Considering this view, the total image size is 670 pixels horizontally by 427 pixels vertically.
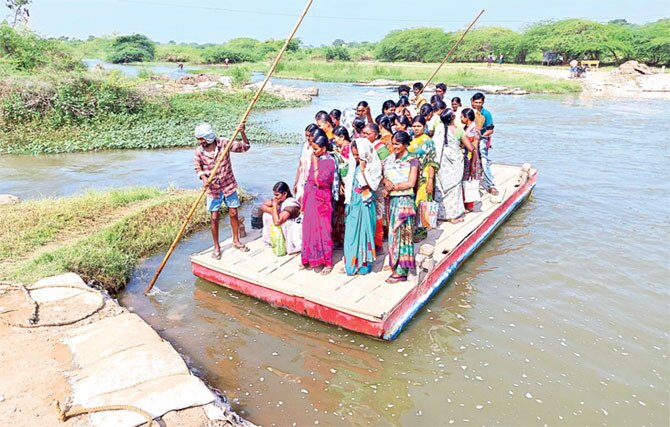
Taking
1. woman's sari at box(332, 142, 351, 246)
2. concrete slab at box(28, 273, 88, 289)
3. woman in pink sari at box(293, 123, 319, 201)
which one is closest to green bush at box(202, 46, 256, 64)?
woman in pink sari at box(293, 123, 319, 201)

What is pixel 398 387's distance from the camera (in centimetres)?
410

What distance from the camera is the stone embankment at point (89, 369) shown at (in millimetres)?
3082

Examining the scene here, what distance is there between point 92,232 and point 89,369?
130 inches

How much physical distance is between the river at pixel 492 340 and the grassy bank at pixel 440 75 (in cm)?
2404

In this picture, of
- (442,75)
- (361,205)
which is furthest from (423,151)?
(442,75)

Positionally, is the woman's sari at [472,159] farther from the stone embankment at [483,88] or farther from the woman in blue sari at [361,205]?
the stone embankment at [483,88]

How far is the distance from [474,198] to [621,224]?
8.93 feet

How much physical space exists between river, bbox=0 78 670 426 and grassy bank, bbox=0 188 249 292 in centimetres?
32

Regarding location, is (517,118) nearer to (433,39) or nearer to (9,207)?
(9,207)

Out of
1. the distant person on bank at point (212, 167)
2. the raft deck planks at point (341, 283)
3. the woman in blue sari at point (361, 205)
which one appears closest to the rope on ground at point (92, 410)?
the raft deck planks at point (341, 283)

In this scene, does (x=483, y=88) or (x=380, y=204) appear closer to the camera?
(x=380, y=204)

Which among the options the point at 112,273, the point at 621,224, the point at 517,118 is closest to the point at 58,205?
the point at 112,273

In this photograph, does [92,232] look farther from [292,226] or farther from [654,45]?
[654,45]

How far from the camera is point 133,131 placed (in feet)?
47.6
